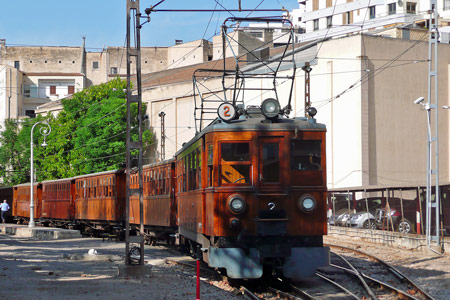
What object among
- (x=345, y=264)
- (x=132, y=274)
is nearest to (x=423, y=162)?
(x=345, y=264)

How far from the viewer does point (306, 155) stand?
14023 millimetres

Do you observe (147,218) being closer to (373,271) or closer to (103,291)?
(373,271)

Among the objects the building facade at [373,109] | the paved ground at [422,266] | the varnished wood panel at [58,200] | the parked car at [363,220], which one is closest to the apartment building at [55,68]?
the building facade at [373,109]

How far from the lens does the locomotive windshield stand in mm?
13719

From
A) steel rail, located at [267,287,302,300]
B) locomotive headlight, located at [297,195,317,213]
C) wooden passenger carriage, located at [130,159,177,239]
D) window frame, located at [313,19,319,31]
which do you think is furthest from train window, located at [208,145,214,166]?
window frame, located at [313,19,319,31]

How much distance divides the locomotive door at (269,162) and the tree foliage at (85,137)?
1818 inches

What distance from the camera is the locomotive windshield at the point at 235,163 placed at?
13719 mm

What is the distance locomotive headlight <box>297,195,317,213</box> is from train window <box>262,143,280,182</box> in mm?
568

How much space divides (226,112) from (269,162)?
1.25m

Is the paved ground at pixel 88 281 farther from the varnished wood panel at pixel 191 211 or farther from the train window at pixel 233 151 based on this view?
the train window at pixel 233 151

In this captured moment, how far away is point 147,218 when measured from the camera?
2655 centimetres

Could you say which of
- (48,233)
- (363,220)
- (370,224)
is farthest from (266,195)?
(48,233)

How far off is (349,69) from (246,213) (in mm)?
34438

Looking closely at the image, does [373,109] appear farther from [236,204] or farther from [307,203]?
[236,204]
